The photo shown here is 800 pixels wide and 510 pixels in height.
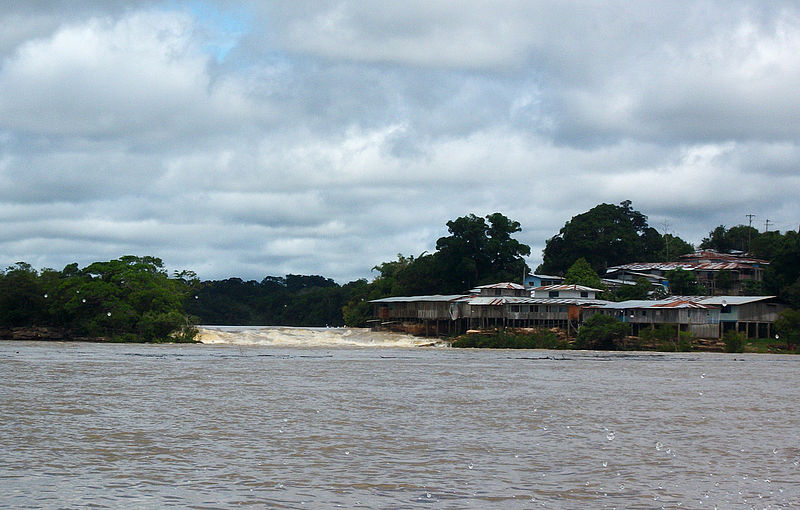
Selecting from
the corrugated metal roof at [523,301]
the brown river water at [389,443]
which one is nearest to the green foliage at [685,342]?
the corrugated metal roof at [523,301]

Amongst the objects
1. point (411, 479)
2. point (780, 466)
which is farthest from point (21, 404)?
point (780, 466)

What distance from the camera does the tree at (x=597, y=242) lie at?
119750mm

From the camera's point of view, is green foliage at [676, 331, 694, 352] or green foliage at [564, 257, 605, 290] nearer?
green foliage at [676, 331, 694, 352]

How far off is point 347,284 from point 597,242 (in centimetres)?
4682

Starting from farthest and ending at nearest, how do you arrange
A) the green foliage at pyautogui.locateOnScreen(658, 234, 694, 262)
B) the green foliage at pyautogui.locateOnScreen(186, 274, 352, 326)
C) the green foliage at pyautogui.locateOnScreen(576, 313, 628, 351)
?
the green foliage at pyautogui.locateOnScreen(186, 274, 352, 326) < the green foliage at pyautogui.locateOnScreen(658, 234, 694, 262) < the green foliage at pyautogui.locateOnScreen(576, 313, 628, 351)

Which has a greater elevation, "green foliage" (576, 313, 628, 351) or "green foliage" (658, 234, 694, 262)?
"green foliage" (658, 234, 694, 262)

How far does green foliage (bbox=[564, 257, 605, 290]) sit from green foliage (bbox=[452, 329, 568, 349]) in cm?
2259

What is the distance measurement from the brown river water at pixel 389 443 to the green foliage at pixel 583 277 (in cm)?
6735

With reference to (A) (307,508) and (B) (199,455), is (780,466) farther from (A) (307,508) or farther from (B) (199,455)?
(B) (199,455)

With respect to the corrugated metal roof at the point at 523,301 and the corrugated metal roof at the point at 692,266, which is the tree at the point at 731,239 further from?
the corrugated metal roof at the point at 523,301

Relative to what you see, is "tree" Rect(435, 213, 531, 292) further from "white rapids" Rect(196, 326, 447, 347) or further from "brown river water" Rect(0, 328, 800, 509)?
"brown river water" Rect(0, 328, 800, 509)

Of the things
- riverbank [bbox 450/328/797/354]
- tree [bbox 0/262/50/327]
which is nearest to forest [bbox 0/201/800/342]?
tree [bbox 0/262/50/327]

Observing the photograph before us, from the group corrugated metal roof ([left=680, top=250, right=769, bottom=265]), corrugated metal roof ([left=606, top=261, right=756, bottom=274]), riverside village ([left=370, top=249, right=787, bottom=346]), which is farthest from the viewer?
corrugated metal roof ([left=680, top=250, right=769, bottom=265])

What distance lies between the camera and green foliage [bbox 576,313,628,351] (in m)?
75.1
